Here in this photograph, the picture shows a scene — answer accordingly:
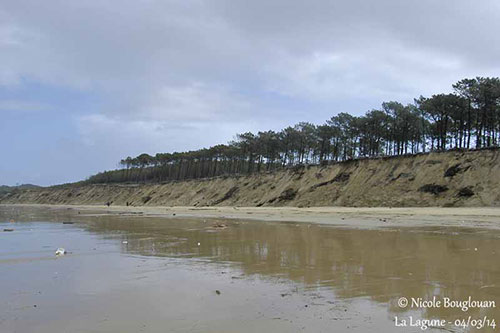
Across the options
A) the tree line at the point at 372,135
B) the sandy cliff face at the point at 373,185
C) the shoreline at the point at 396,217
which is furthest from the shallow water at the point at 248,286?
the tree line at the point at 372,135

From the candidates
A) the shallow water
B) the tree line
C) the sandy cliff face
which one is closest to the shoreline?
the sandy cliff face

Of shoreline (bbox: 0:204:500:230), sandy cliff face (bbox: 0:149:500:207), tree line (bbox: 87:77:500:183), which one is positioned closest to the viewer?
shoreline (bbox: 0:204:500:230)

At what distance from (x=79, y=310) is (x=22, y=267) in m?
4.88

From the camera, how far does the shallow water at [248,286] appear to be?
204 inches

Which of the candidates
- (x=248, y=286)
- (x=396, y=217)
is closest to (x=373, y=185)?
(x=396, y=217)

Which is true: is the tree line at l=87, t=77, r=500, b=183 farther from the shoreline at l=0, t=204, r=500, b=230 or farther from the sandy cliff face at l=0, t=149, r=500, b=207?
the shoreline at l=0, t=204, r=500, b=230

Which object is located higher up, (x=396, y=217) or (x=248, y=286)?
(x=396, y=217)

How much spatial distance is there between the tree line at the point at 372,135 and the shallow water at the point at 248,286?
37.5 meters

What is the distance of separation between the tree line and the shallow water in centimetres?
3754

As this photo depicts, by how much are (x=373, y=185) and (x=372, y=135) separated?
21.3m

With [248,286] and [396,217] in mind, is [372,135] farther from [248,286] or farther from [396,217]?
[248,286]

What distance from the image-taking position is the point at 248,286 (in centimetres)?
721

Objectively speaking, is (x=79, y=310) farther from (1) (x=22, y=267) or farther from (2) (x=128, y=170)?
(2) (x=128, y=170)

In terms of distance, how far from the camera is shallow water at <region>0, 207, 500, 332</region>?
518cm
